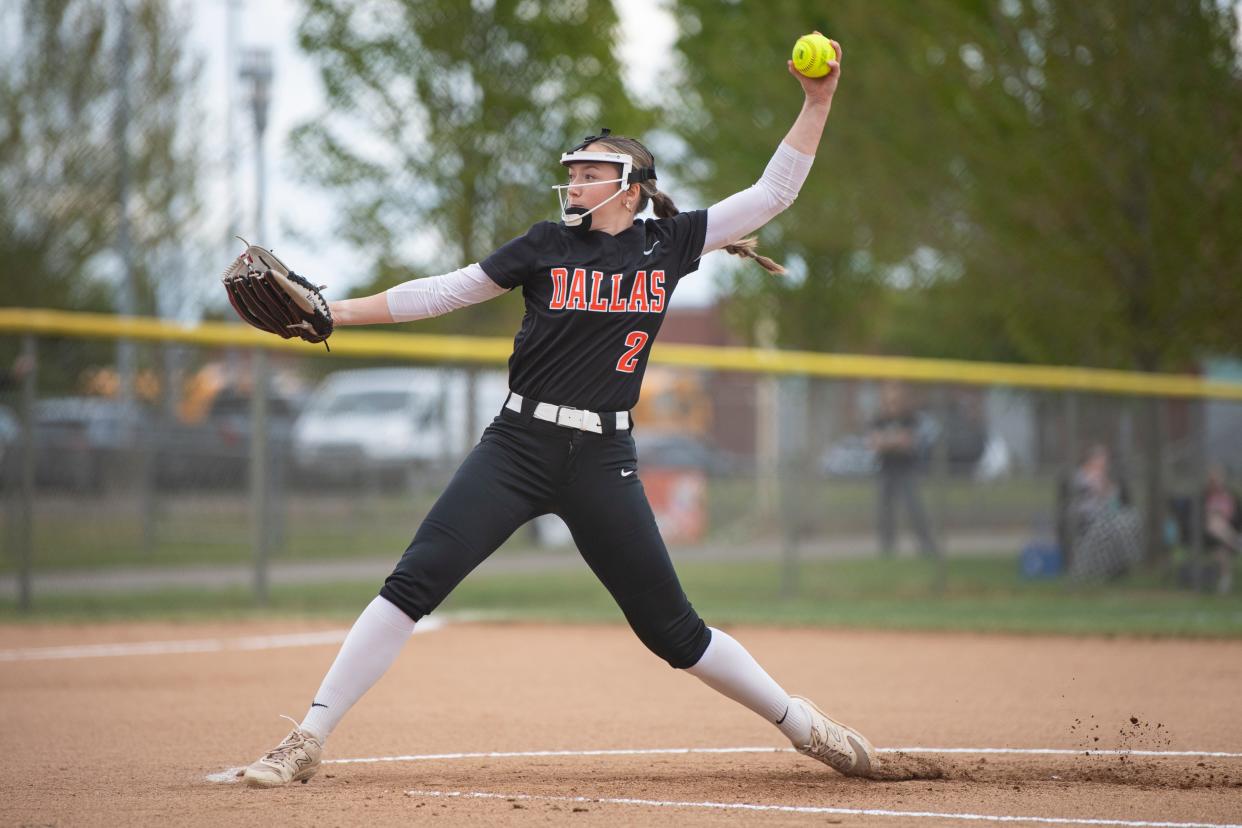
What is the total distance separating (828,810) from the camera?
4.67 meters

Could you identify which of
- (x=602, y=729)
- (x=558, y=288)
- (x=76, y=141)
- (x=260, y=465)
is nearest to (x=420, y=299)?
(x=558, y=288)

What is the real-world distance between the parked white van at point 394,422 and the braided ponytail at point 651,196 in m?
7.96

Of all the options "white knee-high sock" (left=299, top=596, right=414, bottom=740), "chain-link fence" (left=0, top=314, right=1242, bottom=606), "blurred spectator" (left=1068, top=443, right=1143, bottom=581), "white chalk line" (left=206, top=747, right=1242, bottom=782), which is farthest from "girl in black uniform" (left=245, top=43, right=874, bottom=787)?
"blurred spectator" (left=1068, top=443, right=1143, bottom=581)

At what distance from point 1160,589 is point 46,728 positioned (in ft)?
34.6

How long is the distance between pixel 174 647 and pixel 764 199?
628 cm

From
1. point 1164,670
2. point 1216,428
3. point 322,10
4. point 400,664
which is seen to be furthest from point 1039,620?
point 322,10

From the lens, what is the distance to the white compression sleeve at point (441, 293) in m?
5.09

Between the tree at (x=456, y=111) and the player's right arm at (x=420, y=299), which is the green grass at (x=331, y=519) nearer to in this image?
the tree at (x=456, y=111)

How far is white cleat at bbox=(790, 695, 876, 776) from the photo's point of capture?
17.2 feet

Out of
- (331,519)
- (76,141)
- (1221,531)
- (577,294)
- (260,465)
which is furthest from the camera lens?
(76,141)

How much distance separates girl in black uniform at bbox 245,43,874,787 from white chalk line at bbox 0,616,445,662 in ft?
16.2

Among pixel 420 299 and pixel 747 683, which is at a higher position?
pixel 420 299

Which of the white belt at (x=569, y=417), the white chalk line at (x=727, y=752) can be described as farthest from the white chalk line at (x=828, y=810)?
the white belt at (x=569, y=417)

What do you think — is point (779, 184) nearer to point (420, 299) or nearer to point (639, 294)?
point (639, 294)
